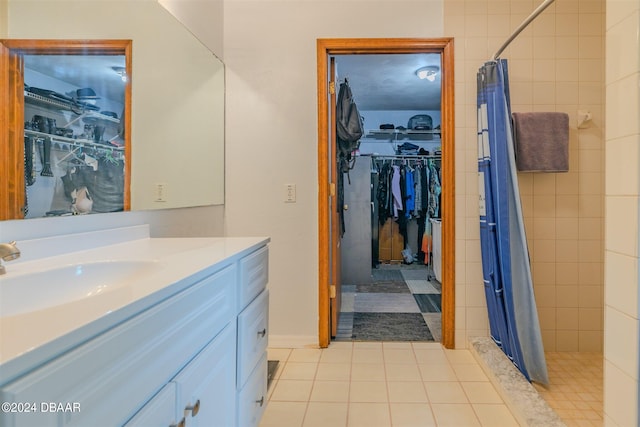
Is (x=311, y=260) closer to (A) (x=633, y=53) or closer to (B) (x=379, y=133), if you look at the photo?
(A) (x=633, y=53)

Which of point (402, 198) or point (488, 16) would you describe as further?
point (402, 198)

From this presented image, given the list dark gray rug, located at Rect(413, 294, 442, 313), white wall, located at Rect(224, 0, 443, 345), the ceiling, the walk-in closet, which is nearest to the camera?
white wall, located at Rect(224, 0, 443, 345)

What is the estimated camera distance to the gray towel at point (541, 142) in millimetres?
2193

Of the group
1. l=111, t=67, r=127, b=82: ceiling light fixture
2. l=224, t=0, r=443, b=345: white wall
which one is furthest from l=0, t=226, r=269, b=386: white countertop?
l=224, t=0, r=443, b=345: white wall

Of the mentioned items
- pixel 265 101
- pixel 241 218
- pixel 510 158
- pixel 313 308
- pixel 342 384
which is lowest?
pixel 342 384

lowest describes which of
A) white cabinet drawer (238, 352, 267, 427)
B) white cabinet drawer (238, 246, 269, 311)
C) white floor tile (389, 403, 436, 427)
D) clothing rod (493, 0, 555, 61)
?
white floor tile (389, 403, 436, 427)

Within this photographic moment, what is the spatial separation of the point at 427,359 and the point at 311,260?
934mm

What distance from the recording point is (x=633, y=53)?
887mm

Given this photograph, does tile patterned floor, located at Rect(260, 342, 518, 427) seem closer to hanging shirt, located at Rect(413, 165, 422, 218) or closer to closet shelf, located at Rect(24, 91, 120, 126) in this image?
closet shelf, located at Rect(24, 91, 120, 126)

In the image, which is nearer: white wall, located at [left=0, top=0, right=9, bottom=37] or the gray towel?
white wall, located at [left=0, top=0, right=9, bottom=37]

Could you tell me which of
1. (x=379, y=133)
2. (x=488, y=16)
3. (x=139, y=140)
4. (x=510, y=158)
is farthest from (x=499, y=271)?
(x=379, y=133)

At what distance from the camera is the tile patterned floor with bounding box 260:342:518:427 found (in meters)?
1.65

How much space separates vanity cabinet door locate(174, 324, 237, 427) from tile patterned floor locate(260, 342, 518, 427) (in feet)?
2.08

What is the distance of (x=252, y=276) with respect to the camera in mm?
1358
